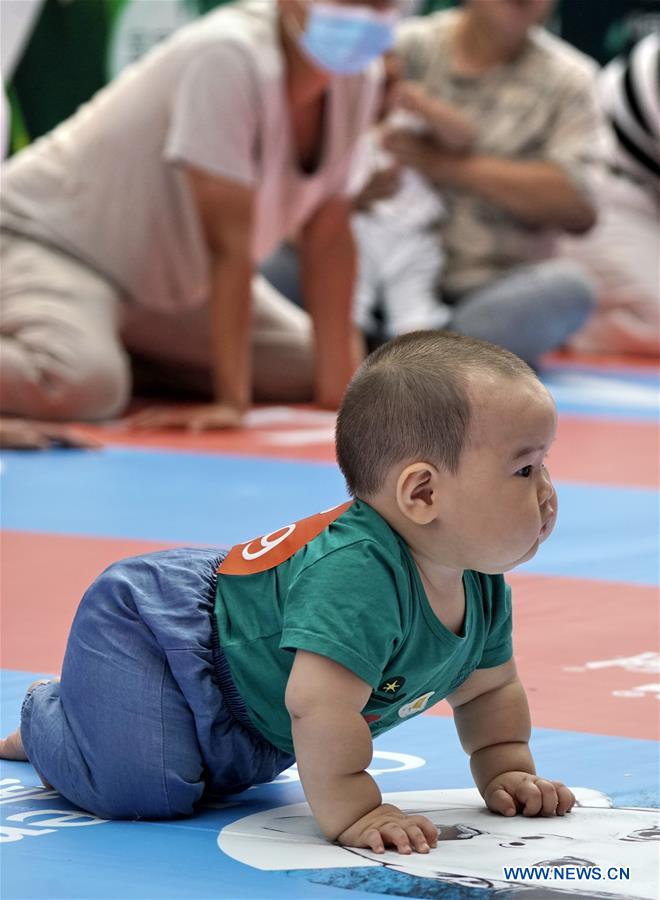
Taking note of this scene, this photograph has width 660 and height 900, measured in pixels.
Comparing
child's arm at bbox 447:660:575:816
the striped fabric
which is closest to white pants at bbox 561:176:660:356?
the striped fabric

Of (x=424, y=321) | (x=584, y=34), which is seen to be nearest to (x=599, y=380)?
(x=424, y=321)

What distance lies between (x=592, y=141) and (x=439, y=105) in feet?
1.76

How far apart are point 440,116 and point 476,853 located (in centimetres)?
406

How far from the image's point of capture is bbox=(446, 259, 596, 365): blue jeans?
4.96 metres

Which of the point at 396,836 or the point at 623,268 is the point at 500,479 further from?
the point at 623,268

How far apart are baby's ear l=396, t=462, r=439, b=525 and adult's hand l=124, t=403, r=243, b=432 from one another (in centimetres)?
266

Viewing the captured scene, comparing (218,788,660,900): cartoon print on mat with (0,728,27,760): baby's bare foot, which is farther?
(0,728,27,760): baby's bare foot

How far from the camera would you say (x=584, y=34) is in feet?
24.6

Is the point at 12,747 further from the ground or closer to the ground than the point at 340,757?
closer to the ground

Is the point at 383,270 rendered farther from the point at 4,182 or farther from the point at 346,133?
the point at 4,182

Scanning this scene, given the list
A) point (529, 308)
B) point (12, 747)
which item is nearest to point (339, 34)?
point (529, 308)

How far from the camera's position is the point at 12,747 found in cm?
157

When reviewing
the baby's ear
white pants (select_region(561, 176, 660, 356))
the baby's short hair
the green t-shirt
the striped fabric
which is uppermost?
the baby's short hair

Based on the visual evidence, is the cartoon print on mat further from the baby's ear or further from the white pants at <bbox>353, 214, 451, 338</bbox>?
the white pants at <bbox>353, 214, 451, 338</bbox>
